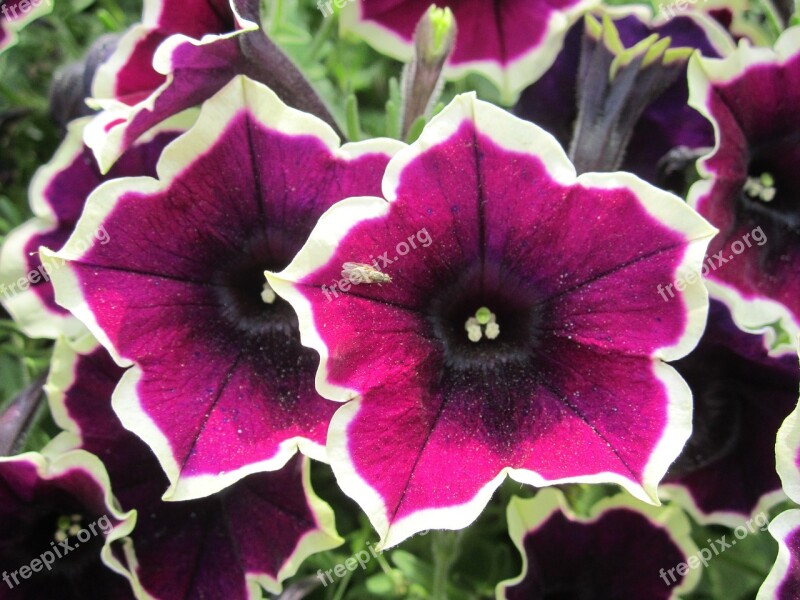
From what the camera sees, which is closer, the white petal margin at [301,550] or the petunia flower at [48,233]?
the white petal margin at [301,550]

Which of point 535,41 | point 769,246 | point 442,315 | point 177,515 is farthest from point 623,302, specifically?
point 177,515

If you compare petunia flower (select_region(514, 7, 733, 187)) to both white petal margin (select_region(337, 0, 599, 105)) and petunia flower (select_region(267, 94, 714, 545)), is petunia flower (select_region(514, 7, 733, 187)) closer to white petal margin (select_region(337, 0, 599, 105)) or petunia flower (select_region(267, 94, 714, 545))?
white petal margin (select_region(337, 0, 599, 105))

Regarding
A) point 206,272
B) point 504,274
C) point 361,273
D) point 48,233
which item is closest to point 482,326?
point 504,274

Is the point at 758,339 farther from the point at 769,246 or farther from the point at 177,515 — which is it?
the point at 177,515

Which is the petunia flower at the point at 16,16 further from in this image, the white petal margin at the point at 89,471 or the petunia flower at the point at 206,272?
the white petal margin at the point at 89,471

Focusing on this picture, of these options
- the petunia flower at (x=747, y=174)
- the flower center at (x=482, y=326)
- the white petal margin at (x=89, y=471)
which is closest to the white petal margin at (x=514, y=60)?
the petunia flower at (x=747, y=174)

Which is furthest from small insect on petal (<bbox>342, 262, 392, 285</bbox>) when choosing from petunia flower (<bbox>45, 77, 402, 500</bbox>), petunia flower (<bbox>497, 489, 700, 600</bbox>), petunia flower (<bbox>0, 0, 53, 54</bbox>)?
petunia flower (<bbox>0, 0, 53, 54</bbox>)
